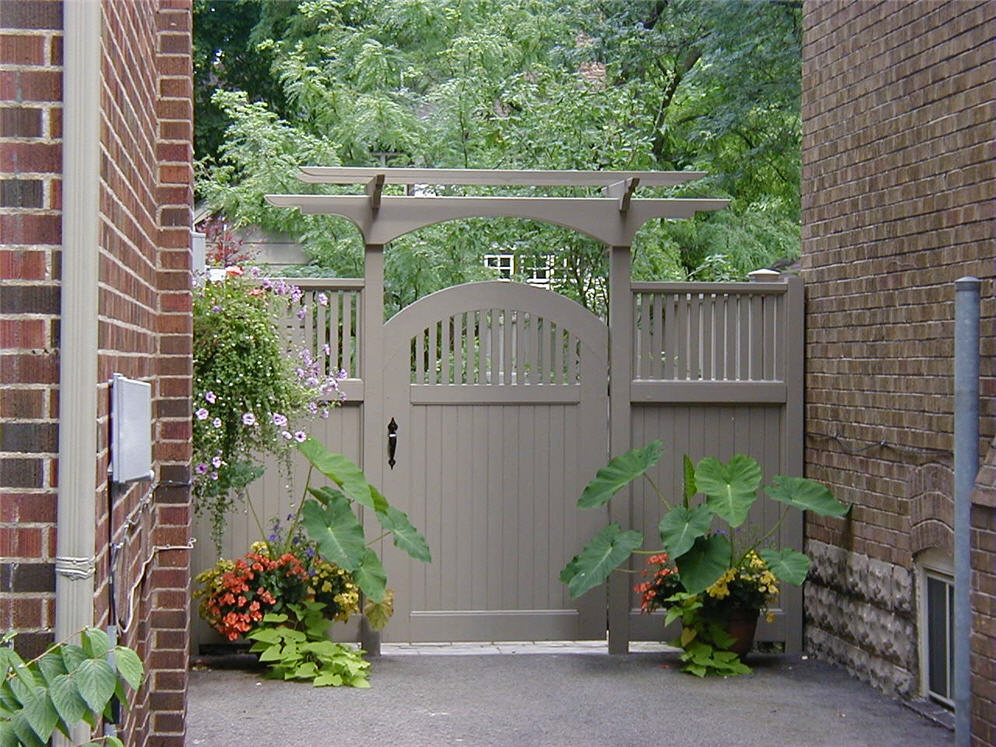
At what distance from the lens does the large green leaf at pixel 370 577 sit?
6816 mm

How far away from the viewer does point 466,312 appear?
7.53 meters

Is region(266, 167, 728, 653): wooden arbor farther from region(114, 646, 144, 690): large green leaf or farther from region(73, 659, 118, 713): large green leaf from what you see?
region(73, 659, 118, 713): large green leaf

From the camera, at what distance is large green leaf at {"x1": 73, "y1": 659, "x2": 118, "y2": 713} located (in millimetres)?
2408

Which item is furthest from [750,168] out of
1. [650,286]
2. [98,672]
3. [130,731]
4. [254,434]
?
[98,672]

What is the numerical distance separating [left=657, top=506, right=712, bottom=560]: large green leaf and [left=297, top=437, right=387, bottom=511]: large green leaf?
1.41 meters

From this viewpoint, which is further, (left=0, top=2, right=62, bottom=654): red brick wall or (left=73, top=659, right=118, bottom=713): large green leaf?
(left=0, top=2, right=62, bottom=654): red brick wall

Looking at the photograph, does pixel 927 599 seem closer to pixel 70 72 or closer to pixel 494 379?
pixel 494 379

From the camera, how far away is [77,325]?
2.65 meters

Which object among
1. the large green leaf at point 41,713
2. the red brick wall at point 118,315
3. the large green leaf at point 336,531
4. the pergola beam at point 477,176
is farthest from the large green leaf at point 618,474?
the large green leaf at point 41,713

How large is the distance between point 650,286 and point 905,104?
1.75 metres

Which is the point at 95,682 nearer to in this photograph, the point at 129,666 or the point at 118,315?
the point at 129,666

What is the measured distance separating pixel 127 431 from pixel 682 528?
166 inches

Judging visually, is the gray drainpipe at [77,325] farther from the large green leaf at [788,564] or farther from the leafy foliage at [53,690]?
the large green leaf at [788,564]

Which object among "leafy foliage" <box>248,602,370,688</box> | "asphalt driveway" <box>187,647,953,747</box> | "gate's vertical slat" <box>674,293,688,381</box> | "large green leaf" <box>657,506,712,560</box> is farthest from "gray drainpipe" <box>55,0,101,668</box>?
"gate's vertical slat" <box>674,293,688,381</box>
